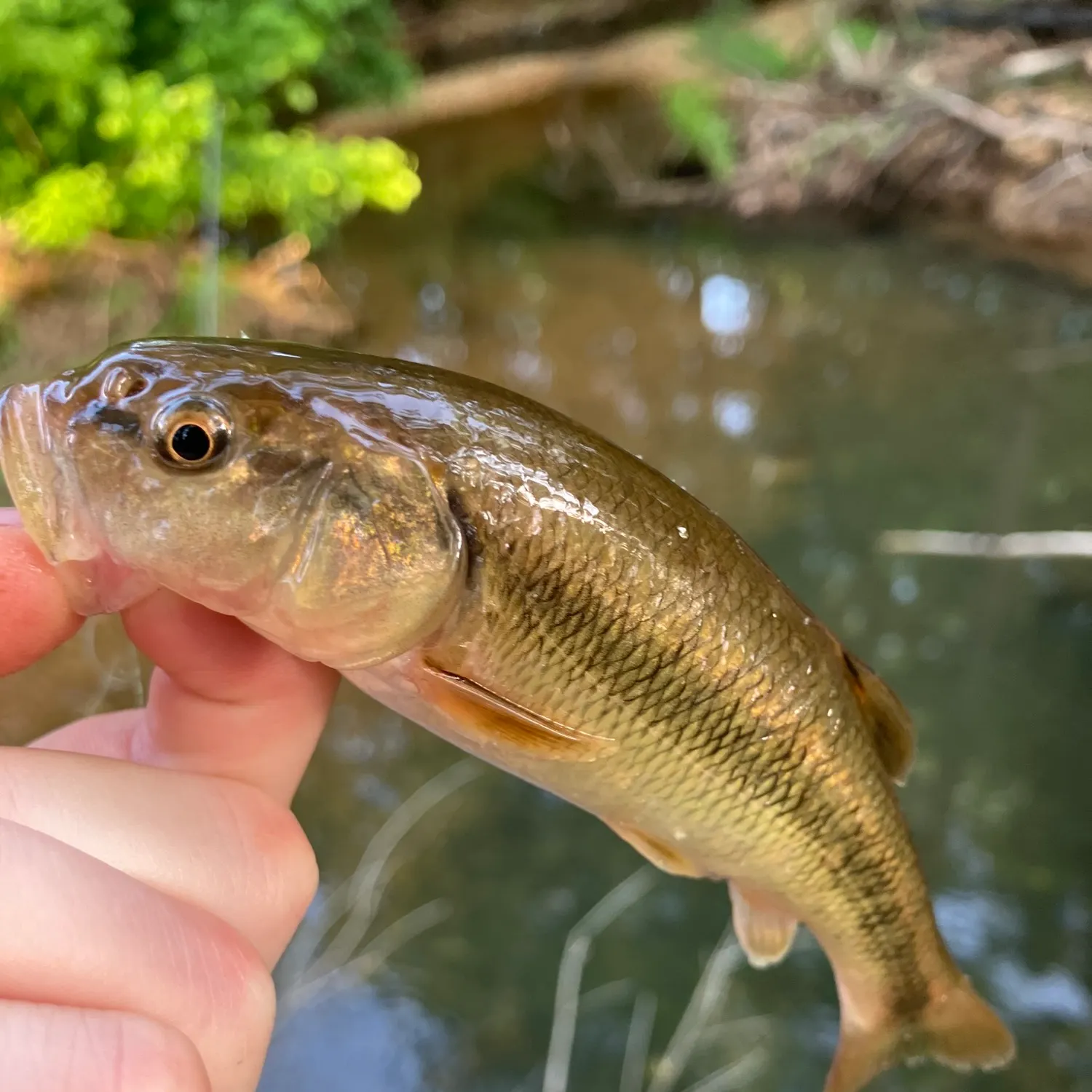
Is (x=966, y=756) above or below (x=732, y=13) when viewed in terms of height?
below

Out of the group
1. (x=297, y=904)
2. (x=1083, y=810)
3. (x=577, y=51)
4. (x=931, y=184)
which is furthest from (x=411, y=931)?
(x=577, y=51)

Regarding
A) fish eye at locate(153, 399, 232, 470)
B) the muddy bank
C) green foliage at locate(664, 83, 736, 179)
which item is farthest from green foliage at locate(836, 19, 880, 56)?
fish eye at locate(153, 399, 232, 470)

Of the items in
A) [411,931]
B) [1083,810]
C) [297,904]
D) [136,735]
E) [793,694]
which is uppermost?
[136,735]

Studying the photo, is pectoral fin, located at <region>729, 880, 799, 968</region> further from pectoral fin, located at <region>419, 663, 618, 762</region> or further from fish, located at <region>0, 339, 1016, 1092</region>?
pectoral fin, located at <region>419, 663, 618, 762</region>

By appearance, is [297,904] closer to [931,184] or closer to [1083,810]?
[1083,810]

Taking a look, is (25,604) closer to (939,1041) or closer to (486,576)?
(486,576)
